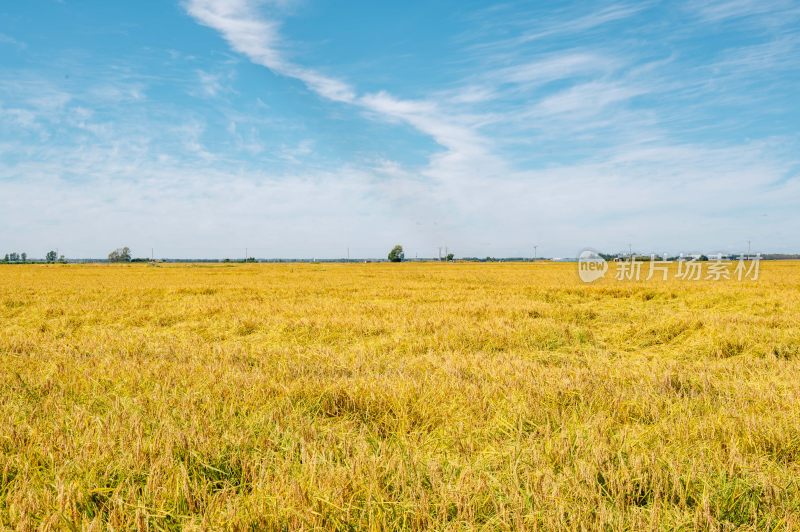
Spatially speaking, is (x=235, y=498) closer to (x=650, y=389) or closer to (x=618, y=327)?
(x=650, y=389)

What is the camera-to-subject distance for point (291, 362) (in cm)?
650

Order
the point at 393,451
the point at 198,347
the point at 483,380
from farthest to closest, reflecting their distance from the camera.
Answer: the point at 198,347 < the point at 483,380 < the point at 393,451

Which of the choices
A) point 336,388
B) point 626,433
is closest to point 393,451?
point 336,388

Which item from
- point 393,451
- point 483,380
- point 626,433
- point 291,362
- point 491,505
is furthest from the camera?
point 291,362

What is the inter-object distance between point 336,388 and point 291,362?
1983mm

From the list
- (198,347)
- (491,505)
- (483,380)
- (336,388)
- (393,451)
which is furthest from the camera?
(198,347)

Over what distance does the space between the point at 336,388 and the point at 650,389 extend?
3360 mm

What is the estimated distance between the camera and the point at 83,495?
2605mm

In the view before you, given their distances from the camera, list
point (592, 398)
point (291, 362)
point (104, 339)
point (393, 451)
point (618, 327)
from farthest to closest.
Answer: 1. point (618, 327)
2. point (104, 339)
3. point (291, 362)
4. point (592, 398)
5. point (393, 451)

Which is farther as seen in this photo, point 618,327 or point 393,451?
point 618,327

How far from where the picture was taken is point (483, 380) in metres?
5.29

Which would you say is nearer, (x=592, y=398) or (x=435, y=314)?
(x=592, y=398)

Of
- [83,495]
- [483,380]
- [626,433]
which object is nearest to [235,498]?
[83,495]

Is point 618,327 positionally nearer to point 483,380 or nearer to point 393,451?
point 483,380
